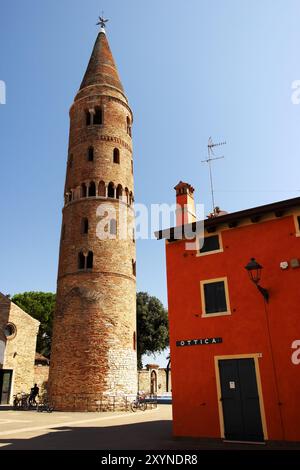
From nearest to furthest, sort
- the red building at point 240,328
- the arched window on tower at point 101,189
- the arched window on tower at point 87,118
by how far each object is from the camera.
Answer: the red building at point 240,328
the arched window on tower at point 101,189
the arched window on tower at point 87,118

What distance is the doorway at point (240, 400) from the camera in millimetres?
11180

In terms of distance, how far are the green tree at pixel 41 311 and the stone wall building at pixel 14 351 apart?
19.2m

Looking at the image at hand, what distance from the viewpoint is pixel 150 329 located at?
145 ft

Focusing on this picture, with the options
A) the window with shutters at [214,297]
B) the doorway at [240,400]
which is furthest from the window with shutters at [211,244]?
the doorway at [240,400]

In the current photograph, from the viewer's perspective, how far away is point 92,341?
2344cm

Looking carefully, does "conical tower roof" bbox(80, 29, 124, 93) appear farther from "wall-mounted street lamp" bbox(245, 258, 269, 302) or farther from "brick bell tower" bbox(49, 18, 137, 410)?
"wall-mounted street lamp" bbox(245, 258, 269, 302)

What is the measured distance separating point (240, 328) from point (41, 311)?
143ft

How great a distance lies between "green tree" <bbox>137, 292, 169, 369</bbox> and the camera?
4434 centimetres

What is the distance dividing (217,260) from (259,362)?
3660 millimetres

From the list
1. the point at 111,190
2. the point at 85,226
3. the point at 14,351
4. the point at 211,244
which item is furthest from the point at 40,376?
the point at 211,244

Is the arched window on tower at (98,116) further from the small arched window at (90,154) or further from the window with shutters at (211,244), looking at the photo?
the window with shutters at (211,244)

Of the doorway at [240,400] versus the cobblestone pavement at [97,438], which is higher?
the doorway at [240,400]

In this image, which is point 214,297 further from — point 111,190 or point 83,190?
point 83,190
